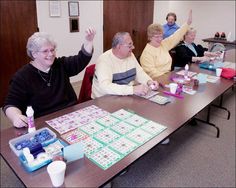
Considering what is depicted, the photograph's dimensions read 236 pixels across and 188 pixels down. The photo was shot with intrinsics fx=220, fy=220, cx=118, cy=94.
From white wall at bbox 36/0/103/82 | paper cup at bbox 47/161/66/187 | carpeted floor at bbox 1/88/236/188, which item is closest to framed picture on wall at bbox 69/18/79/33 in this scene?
white wall at bbox 36/0/103/82

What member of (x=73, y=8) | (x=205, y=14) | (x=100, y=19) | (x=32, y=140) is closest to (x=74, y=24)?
(x=73, y=8)

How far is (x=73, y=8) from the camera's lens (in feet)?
12.5

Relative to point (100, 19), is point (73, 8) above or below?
above

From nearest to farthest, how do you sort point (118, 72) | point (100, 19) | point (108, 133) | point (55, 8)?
point (108, 133) < point (118, 72) < point (55, 8) < point (100, 19)

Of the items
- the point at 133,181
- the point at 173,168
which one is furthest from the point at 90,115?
the point at 173,168

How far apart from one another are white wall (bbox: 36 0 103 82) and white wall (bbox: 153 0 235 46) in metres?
1.98

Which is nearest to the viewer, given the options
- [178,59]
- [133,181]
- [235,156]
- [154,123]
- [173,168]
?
[154,123]

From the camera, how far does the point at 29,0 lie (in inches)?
128

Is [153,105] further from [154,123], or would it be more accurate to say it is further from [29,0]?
[29,0]

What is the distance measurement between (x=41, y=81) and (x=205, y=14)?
5836 millimetres

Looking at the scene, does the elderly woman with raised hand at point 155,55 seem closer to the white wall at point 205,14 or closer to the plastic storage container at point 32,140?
the plastic storage container at point 32,140

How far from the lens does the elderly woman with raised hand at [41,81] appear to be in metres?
1.48

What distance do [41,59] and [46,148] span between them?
691mm

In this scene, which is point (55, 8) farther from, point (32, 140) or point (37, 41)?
point (32, 140)
